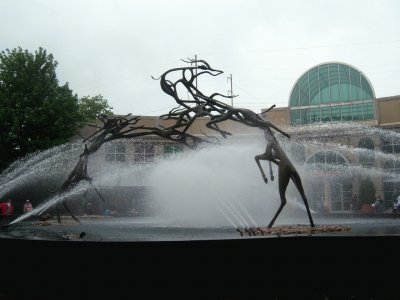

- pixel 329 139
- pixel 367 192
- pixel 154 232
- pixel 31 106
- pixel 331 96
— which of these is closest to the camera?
pixel 154 232

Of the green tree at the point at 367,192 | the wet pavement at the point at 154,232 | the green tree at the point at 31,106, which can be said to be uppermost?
the green tree at the point at 31,106

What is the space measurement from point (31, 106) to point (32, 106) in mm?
63

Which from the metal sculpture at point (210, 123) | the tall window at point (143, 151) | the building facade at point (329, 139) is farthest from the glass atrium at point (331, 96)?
the metal sculpture at point (210, 123)

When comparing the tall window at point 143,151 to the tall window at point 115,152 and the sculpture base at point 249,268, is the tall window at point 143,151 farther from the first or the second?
the sculpture base at point 249,268

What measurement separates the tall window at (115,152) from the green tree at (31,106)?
17.1 ft

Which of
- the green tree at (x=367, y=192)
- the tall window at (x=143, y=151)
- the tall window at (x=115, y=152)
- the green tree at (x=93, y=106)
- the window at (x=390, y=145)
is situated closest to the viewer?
the green tree at (x=367, y=192)

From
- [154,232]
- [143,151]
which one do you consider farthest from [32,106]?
[154,232]

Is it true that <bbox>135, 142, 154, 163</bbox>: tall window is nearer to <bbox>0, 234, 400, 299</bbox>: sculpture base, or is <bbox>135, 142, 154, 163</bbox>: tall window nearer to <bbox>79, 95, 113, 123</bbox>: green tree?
<bbox>79, 95, 113, 123</bbox>: green tree

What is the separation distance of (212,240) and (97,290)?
1.65 metres

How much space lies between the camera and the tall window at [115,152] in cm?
3416

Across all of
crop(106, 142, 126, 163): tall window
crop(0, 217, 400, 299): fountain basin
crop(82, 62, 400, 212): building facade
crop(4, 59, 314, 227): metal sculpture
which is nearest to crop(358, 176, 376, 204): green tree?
crop(82, 62, 400, 212): building facade

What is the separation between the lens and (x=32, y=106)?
27797 mm

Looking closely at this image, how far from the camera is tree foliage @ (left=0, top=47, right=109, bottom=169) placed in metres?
26.5

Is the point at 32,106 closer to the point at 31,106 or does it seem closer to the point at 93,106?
the point at 31,106
